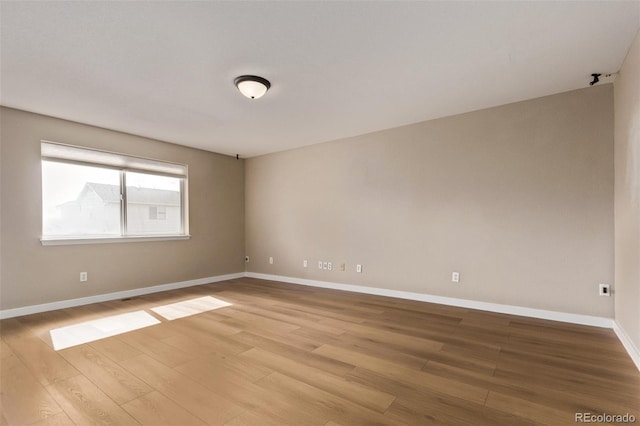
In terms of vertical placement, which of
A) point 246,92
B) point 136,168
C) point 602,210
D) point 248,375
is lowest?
point 248,375

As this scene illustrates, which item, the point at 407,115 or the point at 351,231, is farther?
the point at 351,231

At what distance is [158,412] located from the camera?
170 cm

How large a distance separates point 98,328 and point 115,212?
196cm

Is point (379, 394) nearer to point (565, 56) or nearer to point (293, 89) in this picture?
point (293, 89)

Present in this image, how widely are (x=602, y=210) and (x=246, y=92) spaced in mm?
3756

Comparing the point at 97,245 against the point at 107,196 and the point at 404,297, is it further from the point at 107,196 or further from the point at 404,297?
the point at 404,297

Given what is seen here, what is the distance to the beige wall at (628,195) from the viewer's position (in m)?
2.28

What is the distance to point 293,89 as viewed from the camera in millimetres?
3086

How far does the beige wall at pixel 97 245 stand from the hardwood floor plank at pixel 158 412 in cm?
297

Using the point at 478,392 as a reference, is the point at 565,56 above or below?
above

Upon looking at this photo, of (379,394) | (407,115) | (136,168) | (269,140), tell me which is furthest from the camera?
(269,140)

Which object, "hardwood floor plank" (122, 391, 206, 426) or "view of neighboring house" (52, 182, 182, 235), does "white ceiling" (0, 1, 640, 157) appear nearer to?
"view of neighboring house" (52, 182, 182, 235)

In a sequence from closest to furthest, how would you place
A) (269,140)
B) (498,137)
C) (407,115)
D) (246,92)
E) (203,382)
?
(203,382)
(246,92)
(498,137)
(407,115)
(269,140)

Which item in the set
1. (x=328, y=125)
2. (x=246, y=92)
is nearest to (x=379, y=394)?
(x=246, y=92)
